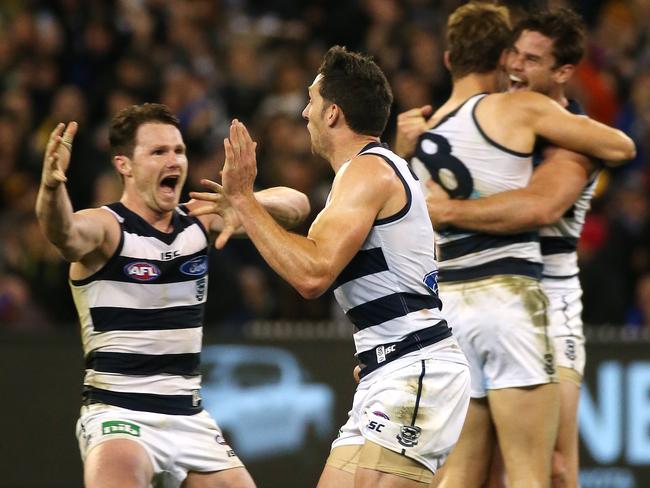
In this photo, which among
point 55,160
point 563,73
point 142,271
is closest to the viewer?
point 55,160

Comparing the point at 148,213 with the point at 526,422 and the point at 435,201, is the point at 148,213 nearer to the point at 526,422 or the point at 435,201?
the point at 435,201

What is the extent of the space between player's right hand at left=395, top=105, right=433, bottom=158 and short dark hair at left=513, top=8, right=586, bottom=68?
29.1 inches

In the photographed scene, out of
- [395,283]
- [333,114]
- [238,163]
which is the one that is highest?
[333,114]

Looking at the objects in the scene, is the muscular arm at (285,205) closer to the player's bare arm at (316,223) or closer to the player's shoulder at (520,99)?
the player's shoulder at (520,99)

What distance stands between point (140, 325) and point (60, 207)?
82 cm

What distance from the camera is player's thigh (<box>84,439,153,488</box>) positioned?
618 cm

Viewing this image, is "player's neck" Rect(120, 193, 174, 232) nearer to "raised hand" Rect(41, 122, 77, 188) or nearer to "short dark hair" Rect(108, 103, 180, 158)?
"short dark hair" Rect(108, 103, 180, 158)

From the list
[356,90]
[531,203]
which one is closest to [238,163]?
[356,90]

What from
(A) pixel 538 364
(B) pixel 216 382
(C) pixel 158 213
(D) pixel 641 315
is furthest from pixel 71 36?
(A) pixel 538 364

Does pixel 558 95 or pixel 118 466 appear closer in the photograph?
pixel 118 466

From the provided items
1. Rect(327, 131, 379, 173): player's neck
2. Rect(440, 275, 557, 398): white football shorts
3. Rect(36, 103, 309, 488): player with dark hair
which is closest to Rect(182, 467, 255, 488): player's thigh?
Rect(36, 103, 309, 488): player with dark hair

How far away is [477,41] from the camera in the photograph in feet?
23.2

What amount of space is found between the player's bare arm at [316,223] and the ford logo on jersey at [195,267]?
130cm

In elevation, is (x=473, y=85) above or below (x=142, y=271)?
above
